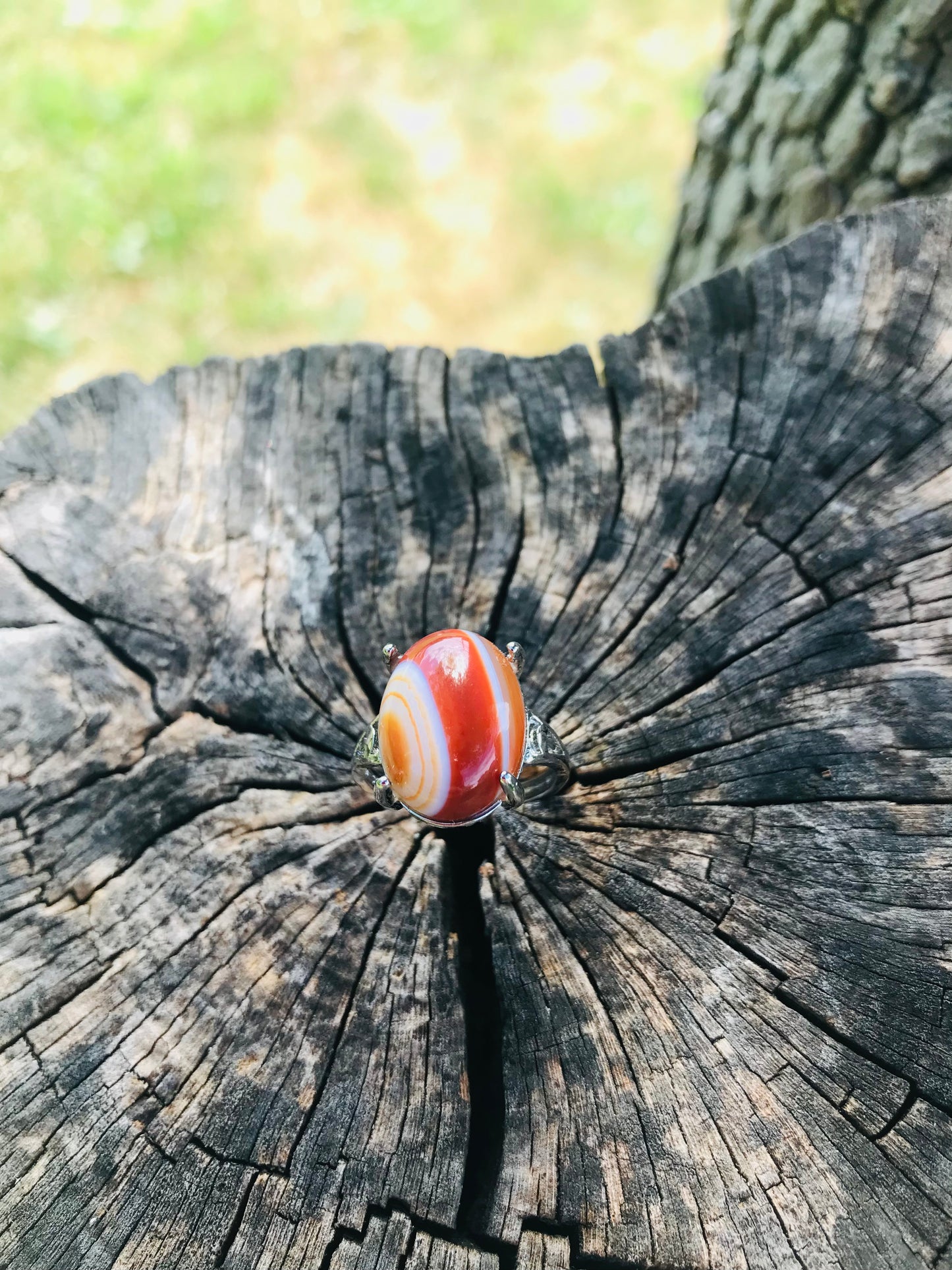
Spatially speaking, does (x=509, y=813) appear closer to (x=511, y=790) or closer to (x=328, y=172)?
(x=511, y=790)

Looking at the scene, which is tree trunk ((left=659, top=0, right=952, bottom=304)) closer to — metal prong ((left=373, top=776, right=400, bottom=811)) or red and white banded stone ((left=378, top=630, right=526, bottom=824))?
red and white banded stone ((left=378, top=630, right=526, bottom=824))

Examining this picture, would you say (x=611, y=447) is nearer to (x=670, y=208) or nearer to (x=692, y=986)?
(x=692, y=986)

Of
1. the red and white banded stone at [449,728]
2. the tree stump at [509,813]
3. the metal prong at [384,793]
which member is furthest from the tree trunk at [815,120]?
the metal prong at [384,793]

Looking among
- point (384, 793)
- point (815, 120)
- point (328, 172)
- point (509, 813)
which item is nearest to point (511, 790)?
point (509, 813)

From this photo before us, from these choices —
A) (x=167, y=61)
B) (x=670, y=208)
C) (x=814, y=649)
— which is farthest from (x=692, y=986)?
(x=167, y=61)

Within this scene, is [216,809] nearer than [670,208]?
Yes

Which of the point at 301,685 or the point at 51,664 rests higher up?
the point at 51,664

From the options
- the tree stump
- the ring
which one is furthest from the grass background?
the ring
